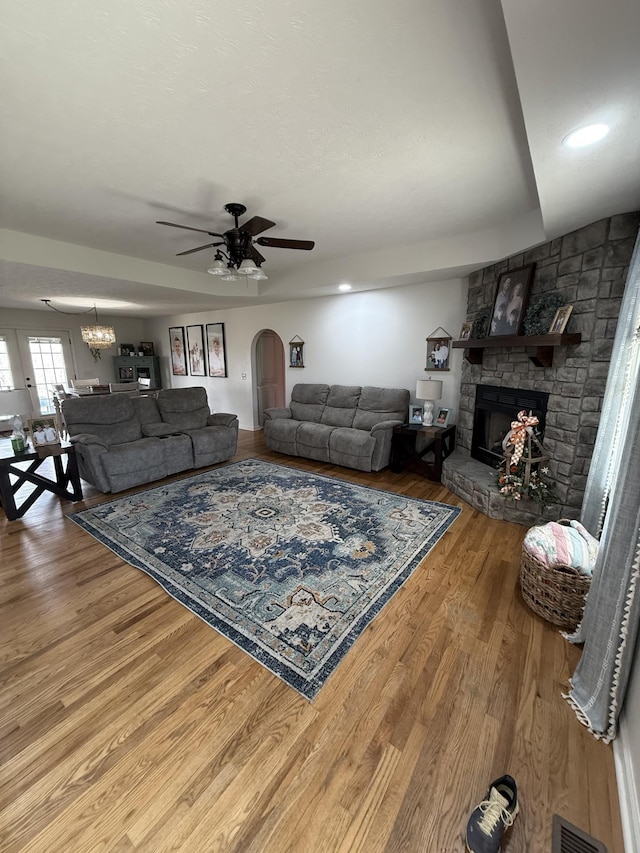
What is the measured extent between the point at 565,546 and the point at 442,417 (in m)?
2.49

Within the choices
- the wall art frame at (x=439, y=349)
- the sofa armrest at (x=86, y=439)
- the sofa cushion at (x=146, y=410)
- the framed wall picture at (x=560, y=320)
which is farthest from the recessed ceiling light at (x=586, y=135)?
the sofa cushion at (x=146, y=410)

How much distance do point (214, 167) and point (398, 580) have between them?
2.96m

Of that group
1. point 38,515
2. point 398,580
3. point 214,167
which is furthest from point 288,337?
point 398,580

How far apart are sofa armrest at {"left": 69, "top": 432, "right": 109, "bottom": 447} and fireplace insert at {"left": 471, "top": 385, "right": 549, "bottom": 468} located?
4189 mm

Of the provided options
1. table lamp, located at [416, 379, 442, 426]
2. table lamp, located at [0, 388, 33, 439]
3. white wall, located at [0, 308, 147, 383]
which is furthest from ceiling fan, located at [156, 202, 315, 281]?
white wall, located at [0, 308, 147, 383]

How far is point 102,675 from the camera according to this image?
5.28 feet

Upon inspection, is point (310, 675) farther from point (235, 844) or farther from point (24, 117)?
point (24, 117)

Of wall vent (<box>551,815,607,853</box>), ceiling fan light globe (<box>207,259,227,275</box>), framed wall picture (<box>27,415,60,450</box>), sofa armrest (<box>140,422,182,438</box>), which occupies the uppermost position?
ceiling fan light globe (<box>207,259,227,275</box>)

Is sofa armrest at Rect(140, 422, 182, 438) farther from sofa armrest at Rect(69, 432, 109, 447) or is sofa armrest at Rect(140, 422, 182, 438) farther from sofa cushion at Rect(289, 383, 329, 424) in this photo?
sofa cushion at Rect(289, 383, 329, 424)

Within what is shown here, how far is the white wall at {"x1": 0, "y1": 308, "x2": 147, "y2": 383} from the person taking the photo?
6.51 meters

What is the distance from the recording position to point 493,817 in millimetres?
1036

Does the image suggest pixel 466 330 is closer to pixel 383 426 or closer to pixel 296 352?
pixel 383 426

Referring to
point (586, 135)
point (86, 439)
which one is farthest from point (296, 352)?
point (586, 135)

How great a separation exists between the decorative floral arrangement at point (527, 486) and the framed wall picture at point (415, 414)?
155 cm
